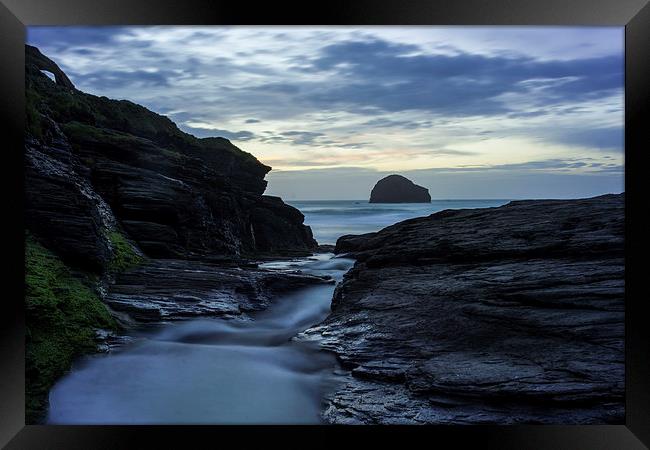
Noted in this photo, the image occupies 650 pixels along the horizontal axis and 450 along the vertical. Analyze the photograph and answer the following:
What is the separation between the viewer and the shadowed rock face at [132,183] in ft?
24.6

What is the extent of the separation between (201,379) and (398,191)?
4607 mm

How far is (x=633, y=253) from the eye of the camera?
5.58 meters

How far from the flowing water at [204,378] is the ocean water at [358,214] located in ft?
9.98

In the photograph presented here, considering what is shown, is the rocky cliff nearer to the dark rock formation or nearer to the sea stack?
the sea stack

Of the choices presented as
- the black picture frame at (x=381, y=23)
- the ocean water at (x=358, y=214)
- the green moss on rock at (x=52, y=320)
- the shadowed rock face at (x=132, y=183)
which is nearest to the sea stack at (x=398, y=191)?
the ocean water at (x=358, y=214)

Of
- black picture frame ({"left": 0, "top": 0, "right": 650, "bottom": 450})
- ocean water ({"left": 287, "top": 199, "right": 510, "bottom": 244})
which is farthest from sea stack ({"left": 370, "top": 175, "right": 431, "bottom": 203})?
black picture frame ({"left": 0, "top": 0, "right": 650, "bottom": 450})

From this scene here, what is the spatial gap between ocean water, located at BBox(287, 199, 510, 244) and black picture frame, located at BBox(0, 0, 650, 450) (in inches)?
135

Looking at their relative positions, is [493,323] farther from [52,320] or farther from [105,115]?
[105,115]

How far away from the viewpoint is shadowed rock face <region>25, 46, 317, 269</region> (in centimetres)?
751

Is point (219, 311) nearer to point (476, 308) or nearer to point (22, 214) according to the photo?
point (22, 214)

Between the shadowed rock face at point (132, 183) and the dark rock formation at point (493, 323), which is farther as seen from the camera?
the shadowed rock face at point (132, 183)

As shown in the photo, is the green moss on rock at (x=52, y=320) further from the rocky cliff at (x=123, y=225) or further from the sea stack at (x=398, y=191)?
the sea stack at (x=398, y=191)

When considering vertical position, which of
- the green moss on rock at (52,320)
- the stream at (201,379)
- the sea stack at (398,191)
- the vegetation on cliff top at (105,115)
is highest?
the vegetation on cliff top at (105,115)

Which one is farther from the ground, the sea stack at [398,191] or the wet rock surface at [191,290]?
the sea stack at [398,191]
